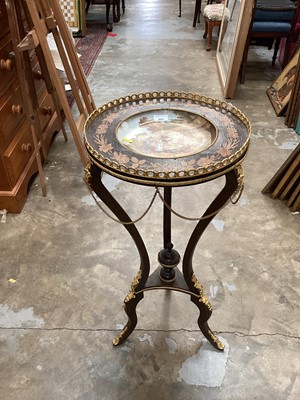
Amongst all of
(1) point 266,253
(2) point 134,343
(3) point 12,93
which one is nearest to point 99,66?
(3) point 12,93

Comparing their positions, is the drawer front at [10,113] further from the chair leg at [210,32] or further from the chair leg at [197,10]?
the chair leg at [197,10]

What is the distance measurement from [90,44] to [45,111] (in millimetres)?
2654

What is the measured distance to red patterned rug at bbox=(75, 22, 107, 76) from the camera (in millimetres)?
4332

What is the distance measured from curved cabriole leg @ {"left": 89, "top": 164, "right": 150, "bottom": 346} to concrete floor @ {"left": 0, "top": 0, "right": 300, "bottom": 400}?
0.33 ft

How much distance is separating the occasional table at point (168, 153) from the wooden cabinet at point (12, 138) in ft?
3.23

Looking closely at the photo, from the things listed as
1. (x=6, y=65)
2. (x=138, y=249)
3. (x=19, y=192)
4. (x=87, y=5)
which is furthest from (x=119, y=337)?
(x=87, y=5)

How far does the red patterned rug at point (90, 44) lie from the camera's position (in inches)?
171

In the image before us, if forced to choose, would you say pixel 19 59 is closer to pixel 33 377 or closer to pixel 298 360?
pixel 33 377

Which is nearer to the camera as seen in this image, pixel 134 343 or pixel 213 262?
pixel 134 343

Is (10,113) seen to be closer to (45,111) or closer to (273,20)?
(45,111)

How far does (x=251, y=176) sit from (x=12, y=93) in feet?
5.25

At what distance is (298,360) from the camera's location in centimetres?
152

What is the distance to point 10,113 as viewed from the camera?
7.00ft

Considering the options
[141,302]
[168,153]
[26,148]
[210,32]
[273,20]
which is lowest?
[141,302]
